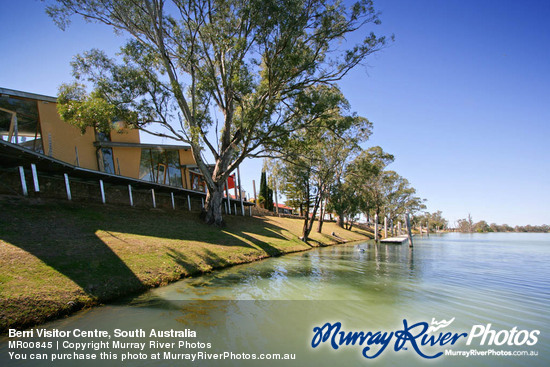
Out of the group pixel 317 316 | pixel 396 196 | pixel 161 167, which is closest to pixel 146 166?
pixel 161 167

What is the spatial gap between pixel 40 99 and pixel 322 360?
2244 centimetres

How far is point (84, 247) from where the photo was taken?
379 inches

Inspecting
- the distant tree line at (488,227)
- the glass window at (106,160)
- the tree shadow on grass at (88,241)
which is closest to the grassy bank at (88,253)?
the tree shadow on grass at (88,241)

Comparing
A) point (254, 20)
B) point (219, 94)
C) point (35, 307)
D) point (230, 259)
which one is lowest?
point (230, 259)

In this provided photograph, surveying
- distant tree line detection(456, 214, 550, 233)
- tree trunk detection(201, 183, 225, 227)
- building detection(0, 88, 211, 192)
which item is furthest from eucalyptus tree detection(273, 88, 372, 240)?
distant tree line detection(456, 214, 550, 233)

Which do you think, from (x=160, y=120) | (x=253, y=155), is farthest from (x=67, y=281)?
(x=253, y=155)

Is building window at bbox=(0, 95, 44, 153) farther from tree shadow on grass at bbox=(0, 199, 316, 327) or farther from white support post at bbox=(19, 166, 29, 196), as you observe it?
tree shadow on grass at bbox=(0, 199, 316, 327)

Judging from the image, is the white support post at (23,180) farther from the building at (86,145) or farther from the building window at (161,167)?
the building window at (161,167)

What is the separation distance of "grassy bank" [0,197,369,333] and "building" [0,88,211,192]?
4.69 metres

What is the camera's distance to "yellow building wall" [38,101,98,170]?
17.4m

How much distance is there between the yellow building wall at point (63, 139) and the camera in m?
17.4

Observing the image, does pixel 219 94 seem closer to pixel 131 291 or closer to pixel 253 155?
pixel 253 155

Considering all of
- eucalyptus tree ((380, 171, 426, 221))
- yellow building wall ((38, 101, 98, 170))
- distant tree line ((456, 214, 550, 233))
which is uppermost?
yellow building wall ((38, 101, 98, 170))

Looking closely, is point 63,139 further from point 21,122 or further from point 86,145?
point 21,122
